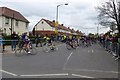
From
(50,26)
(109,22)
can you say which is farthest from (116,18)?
(50,26)

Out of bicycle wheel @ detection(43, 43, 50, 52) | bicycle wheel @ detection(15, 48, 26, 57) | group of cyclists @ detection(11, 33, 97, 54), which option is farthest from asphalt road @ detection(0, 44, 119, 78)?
bicycle wheel @ detection(43, 43, 50, 52)

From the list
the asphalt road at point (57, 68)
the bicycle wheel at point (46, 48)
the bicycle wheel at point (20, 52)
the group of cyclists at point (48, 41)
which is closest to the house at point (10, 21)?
the group of cyclists at point (48, 41)

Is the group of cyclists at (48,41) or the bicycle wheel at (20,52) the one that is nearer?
the bicycle wheel at (20,52)

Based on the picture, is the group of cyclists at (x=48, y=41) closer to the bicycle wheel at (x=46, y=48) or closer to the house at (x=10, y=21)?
the bicycle wheel at (x=46, y=48)

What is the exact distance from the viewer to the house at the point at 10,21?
58769 mm

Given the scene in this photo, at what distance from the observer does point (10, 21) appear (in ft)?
205

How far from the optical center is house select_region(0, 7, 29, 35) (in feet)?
193

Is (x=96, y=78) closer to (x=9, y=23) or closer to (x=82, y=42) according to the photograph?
(x=82, y=42)

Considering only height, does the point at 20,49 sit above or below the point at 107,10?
below

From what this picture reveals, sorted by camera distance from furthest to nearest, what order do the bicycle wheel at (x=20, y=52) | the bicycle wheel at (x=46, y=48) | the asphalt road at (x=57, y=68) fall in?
the bicycle wheel at (x=46, y=48), the bicycle wheel at (x=20, y=52), the asphalt road at (x=57, y=68)

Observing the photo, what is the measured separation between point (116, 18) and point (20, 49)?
48.6 m

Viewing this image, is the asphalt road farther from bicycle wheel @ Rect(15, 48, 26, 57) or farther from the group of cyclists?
the group of cyclists

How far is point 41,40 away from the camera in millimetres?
32094

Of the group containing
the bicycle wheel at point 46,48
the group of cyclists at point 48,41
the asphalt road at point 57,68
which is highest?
the group of cyclists at point 48,41
